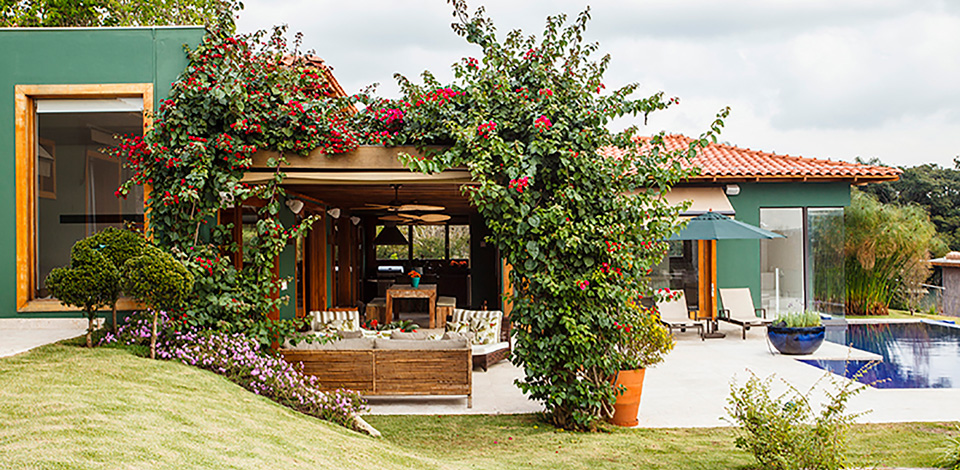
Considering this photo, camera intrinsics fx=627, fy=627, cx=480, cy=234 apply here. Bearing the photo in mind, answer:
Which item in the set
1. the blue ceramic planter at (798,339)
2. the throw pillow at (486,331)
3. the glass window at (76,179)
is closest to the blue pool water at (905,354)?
the blue ceramic planter at (798,339)

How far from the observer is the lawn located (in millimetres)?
3131

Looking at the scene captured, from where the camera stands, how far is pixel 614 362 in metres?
6.06

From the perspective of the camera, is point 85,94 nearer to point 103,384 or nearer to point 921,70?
point 103,384

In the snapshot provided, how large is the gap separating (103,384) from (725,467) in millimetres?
4527

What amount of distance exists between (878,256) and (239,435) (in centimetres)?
1577

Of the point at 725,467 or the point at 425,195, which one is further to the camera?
the point at 425,195

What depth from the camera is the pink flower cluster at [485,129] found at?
595 cm

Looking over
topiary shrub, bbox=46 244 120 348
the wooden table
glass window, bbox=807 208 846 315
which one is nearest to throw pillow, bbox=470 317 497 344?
the wooden table

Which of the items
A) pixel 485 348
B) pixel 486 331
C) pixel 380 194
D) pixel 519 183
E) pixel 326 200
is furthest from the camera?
pixel 326 200

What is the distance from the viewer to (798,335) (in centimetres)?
938

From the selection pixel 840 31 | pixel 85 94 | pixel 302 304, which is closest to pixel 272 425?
pixel 85 94

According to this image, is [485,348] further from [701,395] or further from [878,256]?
[878,256]

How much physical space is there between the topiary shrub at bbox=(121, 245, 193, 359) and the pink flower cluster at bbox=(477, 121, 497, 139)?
2975mm

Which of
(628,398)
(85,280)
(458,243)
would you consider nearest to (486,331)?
(628,398)
